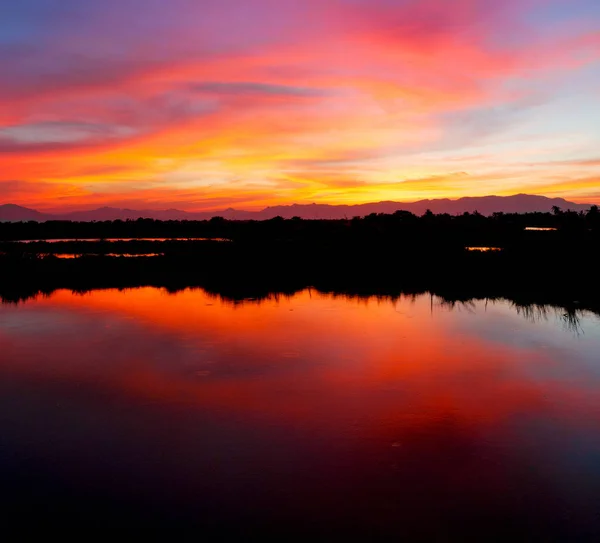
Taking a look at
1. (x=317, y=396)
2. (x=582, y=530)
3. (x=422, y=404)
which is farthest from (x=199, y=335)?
(x=582, y=530)

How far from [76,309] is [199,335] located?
6.55 m

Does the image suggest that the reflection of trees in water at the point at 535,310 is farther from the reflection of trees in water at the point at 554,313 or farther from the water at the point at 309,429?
the water at the point at 309,429

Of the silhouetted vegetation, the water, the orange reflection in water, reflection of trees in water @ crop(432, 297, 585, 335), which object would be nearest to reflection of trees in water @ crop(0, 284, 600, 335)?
reflection of trees in water @ crop(432, 297, 585, 335)

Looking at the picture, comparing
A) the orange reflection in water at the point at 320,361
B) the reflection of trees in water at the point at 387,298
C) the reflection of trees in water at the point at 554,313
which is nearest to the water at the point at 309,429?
the orange reflection in water at the point at 320,361

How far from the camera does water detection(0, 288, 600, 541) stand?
6.31m

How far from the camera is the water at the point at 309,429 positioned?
631 cm

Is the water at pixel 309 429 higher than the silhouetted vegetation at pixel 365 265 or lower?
lower

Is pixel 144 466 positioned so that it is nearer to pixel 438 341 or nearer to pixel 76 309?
pixel 438 341

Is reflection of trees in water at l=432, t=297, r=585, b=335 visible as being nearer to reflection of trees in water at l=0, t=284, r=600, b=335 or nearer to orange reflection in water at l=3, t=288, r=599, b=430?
reflection of trees in water at l=0, t=284, r=600, b=335

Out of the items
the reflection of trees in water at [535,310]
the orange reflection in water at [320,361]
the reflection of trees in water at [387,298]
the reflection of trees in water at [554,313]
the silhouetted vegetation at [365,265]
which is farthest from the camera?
the silhouetted vegetation at [365,265]

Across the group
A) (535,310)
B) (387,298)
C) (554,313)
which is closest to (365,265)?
(387,298)

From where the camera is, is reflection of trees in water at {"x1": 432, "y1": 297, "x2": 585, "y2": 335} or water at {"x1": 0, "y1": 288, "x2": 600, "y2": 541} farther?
reflection of trees in water at {"x1": 432, "y1": 297, "x2": 585, "y2": 335}

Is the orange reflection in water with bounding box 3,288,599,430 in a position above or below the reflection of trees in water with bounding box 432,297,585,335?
below

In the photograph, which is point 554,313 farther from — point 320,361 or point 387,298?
point 320,361
